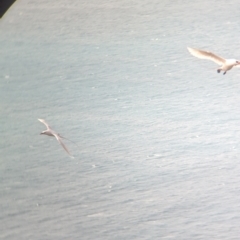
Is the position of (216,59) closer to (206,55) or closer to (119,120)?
(206,55)

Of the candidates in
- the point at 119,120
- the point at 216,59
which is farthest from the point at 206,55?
the point at 119,120

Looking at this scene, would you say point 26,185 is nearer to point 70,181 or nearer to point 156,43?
point 70,181

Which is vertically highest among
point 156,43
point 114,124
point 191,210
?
point 156,43

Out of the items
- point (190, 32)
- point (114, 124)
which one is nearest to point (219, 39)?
point (190, 32)

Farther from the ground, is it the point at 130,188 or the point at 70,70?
the point at 70,70
